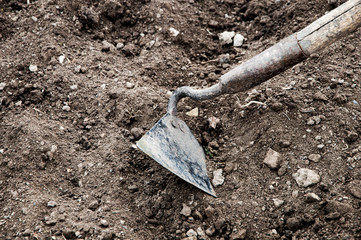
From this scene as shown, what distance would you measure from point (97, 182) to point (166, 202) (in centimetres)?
54

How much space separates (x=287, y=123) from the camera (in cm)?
269

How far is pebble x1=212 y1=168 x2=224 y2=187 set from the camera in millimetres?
2587

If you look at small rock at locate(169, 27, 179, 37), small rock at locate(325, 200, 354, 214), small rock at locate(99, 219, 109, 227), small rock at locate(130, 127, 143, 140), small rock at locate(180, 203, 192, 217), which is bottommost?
small rock at locate(99, 219, 109, 227)

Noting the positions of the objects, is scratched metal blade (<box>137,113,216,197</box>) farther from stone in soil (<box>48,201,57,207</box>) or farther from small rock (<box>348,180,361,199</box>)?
small rock (<box>348,180,361,199</box>)

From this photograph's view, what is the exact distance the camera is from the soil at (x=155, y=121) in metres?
2.38

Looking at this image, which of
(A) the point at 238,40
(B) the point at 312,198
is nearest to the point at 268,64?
(B) the point at 312,198

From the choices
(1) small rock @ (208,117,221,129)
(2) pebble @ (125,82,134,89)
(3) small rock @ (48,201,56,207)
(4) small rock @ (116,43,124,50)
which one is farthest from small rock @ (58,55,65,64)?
(1) small rock @ (208,117,221,129)

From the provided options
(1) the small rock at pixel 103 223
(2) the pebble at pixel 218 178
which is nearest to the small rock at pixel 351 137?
(2) the pebble at pixel 218 178

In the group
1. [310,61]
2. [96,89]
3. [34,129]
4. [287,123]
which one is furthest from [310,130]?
[34,129]

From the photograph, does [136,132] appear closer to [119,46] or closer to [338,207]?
[119,46]

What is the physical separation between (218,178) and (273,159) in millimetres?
408

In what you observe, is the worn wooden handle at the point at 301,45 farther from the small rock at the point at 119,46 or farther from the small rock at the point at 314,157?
the small rock at the point at 119,46

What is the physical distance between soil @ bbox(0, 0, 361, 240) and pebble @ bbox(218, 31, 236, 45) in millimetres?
49

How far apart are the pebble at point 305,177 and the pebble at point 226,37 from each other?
1.58 meters
